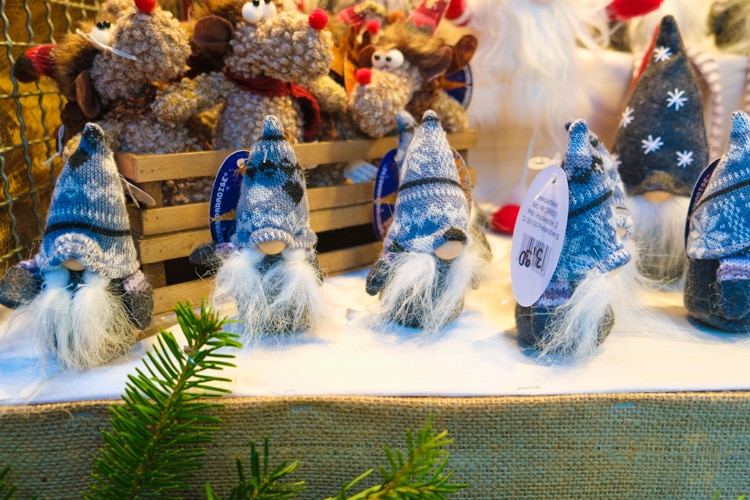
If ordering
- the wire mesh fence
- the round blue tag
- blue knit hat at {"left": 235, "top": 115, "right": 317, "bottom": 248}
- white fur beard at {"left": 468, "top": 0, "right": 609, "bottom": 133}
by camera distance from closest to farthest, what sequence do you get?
blue knit hat at {"left": 235, "top": 115, "right": 317, "bottom": 248}, the wire mesh fence, the round blue tag, white fur beard at {"left": 468, "top": 0, "right": 609, "bottom": 133}

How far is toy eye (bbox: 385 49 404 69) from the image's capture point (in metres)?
0.94

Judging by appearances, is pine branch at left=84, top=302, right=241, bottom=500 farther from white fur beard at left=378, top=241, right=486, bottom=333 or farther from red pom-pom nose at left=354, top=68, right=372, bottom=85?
red pom-pom nose at left=354, top=68, right=372, bottom=85

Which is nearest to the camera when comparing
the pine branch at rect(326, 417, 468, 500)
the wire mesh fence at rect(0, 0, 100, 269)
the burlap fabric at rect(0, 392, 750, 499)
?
the pine branch at rect(326, 417, 468, 500)

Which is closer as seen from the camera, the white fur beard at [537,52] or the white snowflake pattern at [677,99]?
the white snowflake pattern at [677,99]

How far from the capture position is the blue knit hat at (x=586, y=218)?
68 centimetres

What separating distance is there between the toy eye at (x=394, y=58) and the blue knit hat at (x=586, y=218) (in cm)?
35

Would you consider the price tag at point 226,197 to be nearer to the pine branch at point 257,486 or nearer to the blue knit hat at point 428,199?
the blue knit hat at point 428,199

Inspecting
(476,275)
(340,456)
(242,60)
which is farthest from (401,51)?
(340,456)

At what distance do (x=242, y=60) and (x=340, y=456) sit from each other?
0.52 m

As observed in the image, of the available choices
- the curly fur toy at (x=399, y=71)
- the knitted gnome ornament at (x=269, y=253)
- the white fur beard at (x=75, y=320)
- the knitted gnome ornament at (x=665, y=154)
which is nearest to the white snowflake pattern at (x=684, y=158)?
the knitted gnome ornament at (x=665, y=154)

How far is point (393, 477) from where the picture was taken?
0.43 metres

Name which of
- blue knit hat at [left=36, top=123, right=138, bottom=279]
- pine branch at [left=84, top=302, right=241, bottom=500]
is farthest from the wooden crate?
pine branch at [left=84, top=302, right=241, bottom=500]

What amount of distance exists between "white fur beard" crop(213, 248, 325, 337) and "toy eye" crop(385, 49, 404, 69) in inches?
14.3

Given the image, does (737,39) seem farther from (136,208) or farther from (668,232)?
(136,208)
